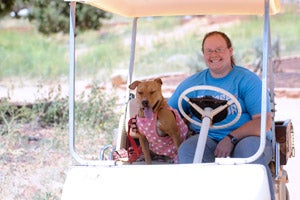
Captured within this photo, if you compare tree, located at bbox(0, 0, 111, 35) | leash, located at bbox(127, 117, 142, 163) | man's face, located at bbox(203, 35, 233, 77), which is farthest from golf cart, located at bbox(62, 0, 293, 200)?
tree, located at bbox(0, 0, 111, 35)

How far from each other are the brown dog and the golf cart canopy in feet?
1.75

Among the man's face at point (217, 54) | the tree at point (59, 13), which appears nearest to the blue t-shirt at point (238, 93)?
the man's face at point (217, 54)

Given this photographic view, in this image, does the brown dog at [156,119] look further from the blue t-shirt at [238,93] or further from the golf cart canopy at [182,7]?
the golf cart canopy at [182,7]

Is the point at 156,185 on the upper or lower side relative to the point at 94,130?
upper

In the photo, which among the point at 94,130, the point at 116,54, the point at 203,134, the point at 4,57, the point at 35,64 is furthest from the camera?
the point at 116,54

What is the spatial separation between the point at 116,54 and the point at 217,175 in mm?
17264

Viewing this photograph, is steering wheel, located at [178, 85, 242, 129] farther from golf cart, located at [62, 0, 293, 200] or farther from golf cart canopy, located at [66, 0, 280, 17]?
golf cart canopy, located at [66, 0, 280, 17]

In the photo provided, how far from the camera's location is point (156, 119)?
15.5ft

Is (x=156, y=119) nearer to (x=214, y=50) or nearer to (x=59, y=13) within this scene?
(x=214, y=50)

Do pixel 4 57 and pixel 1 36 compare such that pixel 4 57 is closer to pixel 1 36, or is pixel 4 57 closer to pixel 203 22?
pixel 1 36

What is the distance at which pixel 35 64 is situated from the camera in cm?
1919

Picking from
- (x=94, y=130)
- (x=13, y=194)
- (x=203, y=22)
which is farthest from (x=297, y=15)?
(x=13, y=194)

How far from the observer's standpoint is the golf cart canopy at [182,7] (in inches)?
193

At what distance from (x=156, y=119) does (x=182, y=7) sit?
83cm
